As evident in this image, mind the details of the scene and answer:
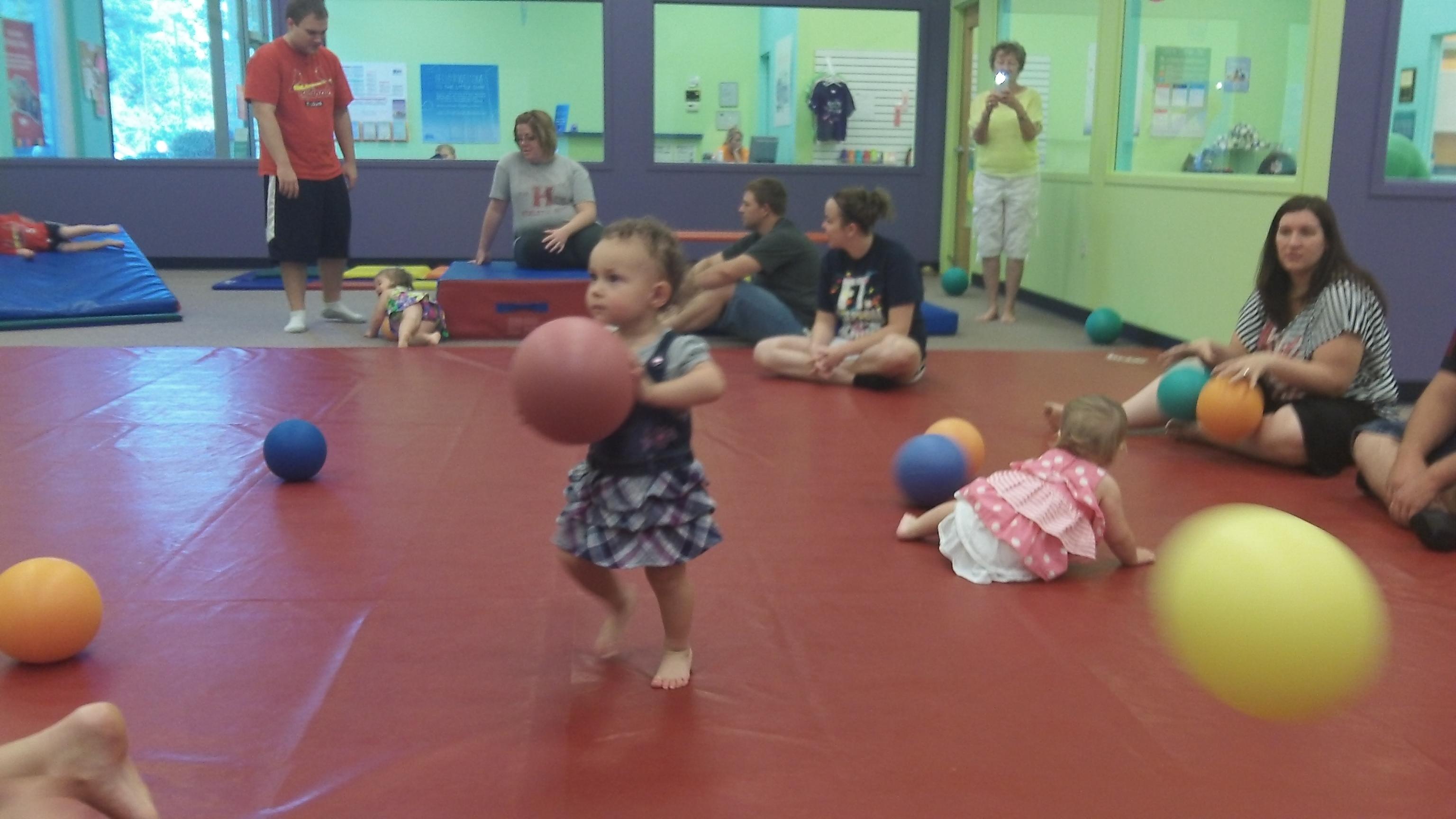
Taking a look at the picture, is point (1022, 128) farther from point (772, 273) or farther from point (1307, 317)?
point (1307, 317)

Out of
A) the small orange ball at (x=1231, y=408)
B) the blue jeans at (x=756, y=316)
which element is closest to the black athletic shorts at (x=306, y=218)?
the blue jeans at (x=756, y=316)

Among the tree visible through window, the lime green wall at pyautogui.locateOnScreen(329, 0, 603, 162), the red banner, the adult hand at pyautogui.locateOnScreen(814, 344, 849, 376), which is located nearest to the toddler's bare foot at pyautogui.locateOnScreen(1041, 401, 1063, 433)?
the adult hand at pyautogui.locateOnScreen(814, 344, 849, 376)

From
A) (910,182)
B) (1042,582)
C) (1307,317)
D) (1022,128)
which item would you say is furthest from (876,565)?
(910,182)

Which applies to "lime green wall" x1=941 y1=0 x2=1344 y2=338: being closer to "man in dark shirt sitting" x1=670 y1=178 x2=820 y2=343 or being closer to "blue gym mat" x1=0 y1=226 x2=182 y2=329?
"man in dark shirt sitting" x1=670 y1=178 x2=820 y2=343

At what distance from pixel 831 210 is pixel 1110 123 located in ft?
12.9

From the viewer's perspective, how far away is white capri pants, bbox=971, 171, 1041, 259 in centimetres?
969

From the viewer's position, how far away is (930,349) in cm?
824

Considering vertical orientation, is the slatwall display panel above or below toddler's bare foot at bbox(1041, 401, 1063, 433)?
above

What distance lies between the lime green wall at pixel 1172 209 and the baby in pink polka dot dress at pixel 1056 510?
148 inches

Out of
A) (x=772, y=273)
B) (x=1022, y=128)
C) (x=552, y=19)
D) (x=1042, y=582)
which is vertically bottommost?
(x=1042, y=582)

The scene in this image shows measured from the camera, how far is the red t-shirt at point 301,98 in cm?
797

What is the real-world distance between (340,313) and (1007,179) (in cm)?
517

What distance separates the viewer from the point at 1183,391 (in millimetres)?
5355

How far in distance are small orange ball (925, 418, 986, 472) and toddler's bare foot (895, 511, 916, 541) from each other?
54 cm
